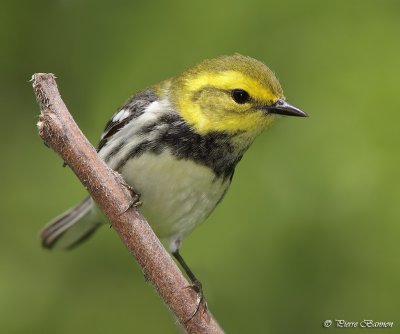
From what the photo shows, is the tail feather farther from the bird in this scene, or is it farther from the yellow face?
the yellow face

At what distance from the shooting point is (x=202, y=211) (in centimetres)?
346

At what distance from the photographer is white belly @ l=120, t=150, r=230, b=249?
3188mm

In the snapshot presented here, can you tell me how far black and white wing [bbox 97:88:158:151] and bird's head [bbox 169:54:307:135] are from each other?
19cm

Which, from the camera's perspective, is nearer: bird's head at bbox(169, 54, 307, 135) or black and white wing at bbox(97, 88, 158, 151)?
bird's head at bbox(169, 54, 307, 135)

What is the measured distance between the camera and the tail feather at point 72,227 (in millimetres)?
3752

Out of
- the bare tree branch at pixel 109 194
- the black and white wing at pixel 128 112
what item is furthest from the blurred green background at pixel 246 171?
the bare tree branch at pixel 109 194

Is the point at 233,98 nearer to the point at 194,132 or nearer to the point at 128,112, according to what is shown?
the point at 194,132

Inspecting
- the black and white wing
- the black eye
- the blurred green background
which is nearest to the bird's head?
the black eye

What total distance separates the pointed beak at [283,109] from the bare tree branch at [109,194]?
0.95 metres

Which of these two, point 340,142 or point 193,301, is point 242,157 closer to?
point 340,142

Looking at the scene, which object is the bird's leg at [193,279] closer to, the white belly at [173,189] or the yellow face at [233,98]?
the white belly at [173,189]

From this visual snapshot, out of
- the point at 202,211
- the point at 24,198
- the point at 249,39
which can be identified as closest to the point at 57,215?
the point at 24,198
